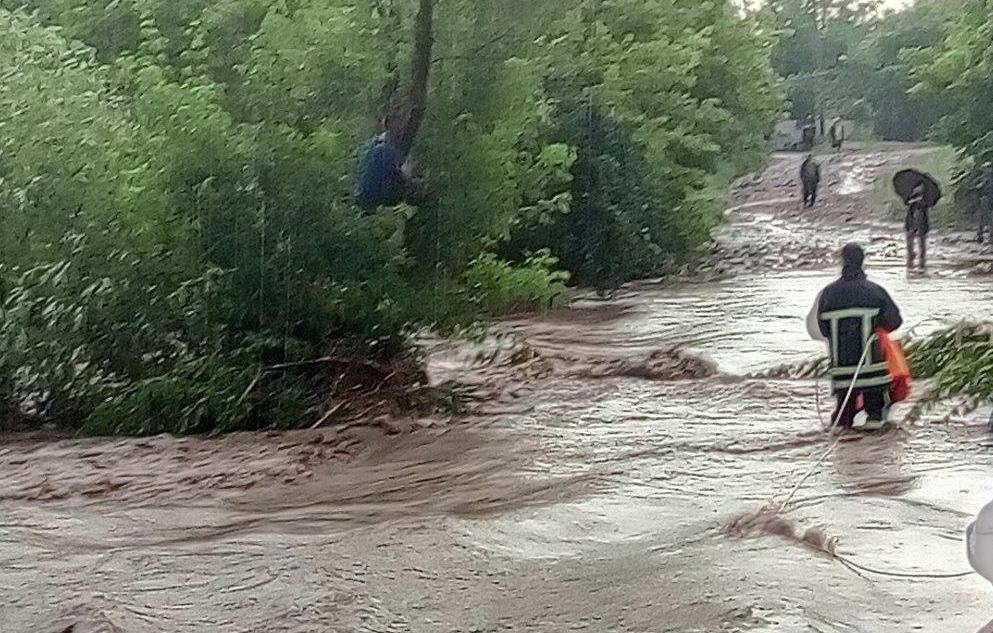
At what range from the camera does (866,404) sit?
1.79 m

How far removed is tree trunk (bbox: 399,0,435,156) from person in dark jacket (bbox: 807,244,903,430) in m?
0.65

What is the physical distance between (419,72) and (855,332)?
753 mm

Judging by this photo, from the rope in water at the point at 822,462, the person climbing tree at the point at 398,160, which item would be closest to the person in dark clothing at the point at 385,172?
the person climbing tree at the point at 398,160

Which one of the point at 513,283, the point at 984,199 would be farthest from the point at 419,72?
the point at 984,199

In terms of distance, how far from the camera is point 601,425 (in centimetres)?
184

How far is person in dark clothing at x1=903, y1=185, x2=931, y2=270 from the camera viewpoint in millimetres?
1799

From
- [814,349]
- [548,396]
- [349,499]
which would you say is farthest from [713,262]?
[349,499]

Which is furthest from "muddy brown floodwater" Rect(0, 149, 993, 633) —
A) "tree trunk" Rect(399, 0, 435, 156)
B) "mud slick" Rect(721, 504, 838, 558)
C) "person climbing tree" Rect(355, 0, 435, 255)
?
"tree trunk" Rect(399, 0, 435, 156)

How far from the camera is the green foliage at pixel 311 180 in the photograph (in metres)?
1.84

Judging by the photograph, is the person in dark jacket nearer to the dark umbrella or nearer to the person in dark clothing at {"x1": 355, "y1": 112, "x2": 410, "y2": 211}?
the dark umbrella

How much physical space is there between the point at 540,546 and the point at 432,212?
52cm

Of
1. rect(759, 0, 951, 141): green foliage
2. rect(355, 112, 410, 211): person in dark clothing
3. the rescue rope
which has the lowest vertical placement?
the rescue rope

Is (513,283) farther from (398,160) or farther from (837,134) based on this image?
(837,134)

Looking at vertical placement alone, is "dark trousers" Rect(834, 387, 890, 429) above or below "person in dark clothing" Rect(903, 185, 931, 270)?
below
